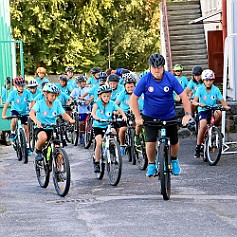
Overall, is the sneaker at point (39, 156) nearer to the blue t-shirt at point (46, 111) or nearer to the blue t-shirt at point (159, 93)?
the blue t-shirt at point (46, 111)

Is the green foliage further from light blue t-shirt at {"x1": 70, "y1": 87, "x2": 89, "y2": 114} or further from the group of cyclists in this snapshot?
the group of cyclists

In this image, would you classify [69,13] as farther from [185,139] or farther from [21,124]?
[21,124]

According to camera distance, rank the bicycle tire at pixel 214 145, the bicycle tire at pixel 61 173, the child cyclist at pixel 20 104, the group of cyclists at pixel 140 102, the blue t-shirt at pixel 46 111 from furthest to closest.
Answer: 1. the child cyclist at pixel 20 104
2. the bicycle tire at pixel 214 145
3. the blue t-shirt at pixel 46 111
4. the bicycle tire at pixel 61 173
5. the group of cyclists at pixel 140 102

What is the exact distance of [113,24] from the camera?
187ft

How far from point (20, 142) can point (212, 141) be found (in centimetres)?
394

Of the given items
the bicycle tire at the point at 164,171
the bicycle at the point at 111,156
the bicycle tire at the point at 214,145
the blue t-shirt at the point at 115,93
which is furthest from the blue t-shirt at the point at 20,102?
the bicycle tire at the point at 164,171

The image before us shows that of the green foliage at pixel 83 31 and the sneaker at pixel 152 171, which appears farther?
the green foliage at pixel 83 31

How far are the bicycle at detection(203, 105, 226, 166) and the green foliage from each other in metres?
35.7

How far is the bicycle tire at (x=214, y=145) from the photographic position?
16828 mm

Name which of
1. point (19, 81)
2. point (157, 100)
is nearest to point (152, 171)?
point (157, 100)

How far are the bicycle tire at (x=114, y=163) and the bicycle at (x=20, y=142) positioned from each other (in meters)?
4.37

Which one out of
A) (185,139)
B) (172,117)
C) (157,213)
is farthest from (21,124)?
(157,213)

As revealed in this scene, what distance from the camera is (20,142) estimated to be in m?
19.0

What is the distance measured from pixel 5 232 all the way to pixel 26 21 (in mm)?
43832
